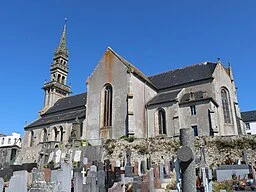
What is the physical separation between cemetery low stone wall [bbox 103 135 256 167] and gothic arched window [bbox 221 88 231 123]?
30.9ft

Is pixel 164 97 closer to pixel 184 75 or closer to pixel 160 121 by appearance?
pixel 160 121

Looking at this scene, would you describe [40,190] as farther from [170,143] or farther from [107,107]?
[107,107]

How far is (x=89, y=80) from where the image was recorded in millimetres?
30922

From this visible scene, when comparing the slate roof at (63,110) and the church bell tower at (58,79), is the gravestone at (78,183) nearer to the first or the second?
the slate roof at (63,110)

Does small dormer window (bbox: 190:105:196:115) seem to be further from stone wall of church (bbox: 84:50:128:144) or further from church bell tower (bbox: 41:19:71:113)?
church bell tower (bbox: 41:19:71:113)

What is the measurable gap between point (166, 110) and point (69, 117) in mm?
15191

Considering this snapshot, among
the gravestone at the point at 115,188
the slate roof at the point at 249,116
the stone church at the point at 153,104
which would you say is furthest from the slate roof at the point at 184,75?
the slate roof at the point at 249,116

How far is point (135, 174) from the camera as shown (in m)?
14.4

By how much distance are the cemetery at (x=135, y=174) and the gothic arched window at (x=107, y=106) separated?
16.7ft

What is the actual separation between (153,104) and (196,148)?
10228 millimetres

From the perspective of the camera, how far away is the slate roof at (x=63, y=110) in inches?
1447

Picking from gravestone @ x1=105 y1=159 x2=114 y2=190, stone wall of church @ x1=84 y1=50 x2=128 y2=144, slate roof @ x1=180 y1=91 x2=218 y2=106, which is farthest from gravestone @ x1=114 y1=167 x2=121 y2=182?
slate roof @ x1=180 y1=91 x2=218 y2=106

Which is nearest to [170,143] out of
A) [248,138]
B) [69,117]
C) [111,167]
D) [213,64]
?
[248,138]

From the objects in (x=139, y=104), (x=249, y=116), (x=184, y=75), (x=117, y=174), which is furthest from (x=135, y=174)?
(x=249, y=116)
